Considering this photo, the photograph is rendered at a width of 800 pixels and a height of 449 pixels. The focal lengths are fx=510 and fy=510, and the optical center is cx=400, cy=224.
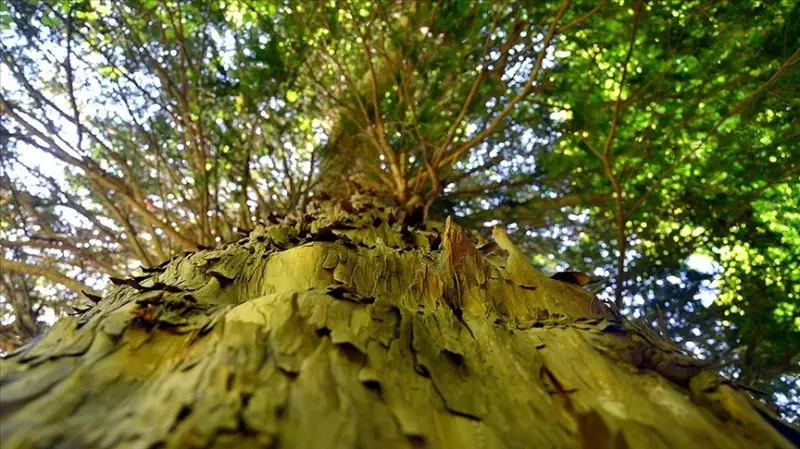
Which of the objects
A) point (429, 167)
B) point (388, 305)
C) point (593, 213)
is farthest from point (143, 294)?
point (593, 213)

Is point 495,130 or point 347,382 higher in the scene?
point 495,130

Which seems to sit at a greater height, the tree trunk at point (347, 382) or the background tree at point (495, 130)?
the background tree at point (495, 130)

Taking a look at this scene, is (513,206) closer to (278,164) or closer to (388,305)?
(278,164)

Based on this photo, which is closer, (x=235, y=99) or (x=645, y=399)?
(x=645, y=399)

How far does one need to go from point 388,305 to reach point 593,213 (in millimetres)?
6579

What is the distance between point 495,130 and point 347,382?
4.65 m

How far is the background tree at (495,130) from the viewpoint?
4980 millimetres

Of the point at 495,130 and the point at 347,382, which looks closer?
the point at 347,382

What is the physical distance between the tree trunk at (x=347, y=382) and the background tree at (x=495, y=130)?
2.92 meters

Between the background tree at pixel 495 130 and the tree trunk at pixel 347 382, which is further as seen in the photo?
the background tree at pixel 495 130

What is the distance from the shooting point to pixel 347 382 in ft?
4.25

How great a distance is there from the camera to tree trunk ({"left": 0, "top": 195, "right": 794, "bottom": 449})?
3.60 feet

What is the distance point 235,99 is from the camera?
6.94 m

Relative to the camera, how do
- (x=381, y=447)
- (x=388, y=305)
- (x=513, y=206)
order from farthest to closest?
(x=513, y=206) → (x=388, y=305) → (x=381, y=447)
